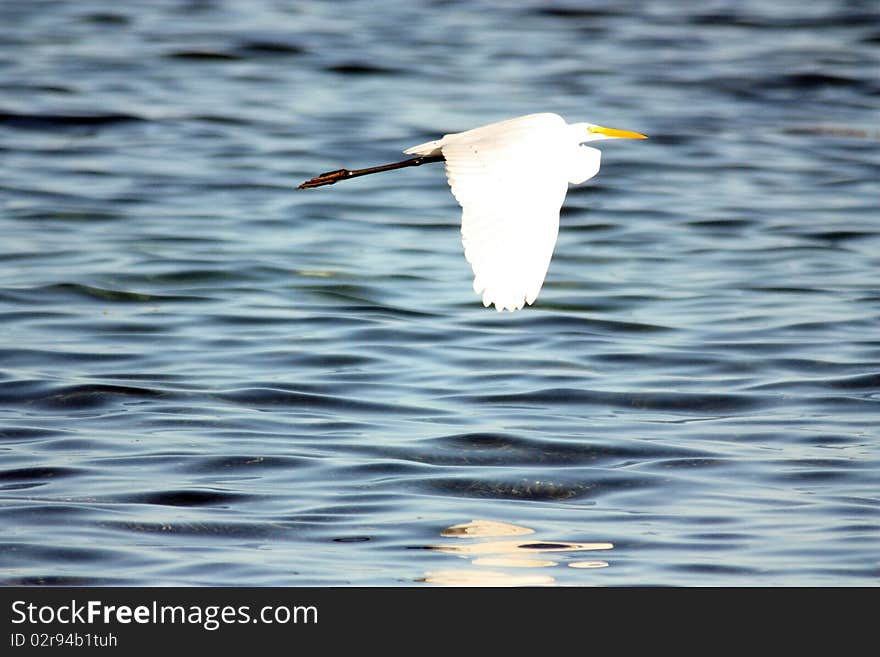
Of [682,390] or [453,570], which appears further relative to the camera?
[682,390]

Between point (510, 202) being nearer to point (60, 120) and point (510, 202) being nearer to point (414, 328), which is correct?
point (414, 328)

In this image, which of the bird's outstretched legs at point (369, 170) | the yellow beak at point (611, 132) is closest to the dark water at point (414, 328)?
the bird's outstretched legs at point (369, 170)

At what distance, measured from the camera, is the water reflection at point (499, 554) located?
402 cm

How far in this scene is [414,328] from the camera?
6.66 meters

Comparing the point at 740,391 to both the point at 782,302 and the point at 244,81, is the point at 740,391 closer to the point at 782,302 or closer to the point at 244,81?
the point at 782,302

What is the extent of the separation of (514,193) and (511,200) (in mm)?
33

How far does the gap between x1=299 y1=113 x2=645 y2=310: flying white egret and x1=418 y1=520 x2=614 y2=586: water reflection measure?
0.89 metres

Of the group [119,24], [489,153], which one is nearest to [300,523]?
[489,153]

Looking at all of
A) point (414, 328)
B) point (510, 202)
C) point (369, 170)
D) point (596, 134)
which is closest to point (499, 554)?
point (510, 202)

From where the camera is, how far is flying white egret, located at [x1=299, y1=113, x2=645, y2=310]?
135 inches

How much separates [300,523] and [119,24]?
10562 millimetres

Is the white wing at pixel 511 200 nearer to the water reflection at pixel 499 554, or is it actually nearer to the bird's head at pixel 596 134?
the bird's head at pixel 596 134

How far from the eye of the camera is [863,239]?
8.28 m

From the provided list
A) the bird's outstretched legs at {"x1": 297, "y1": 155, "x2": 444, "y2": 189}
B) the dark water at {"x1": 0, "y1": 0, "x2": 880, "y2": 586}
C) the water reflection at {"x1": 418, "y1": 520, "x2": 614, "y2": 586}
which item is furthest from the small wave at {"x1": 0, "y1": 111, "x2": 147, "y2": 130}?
the water reflection at {"x1": 418, "y1": 520, "x2": 614, "y2": 586}
